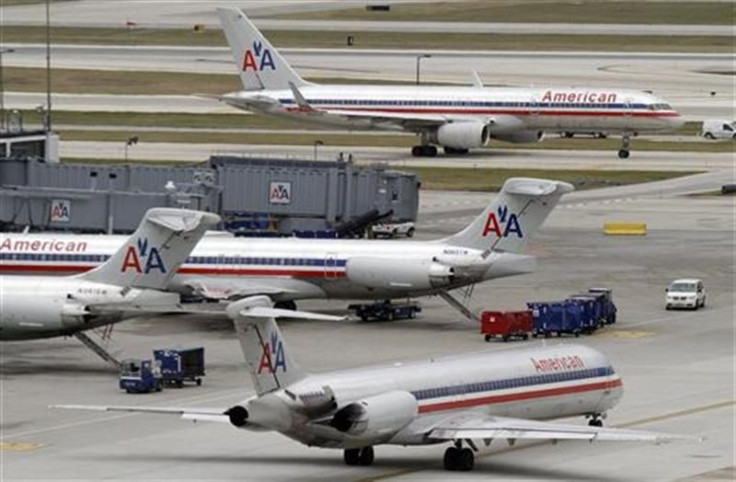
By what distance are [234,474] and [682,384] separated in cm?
2170

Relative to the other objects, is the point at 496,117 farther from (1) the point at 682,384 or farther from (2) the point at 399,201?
(1) the point at 682,384

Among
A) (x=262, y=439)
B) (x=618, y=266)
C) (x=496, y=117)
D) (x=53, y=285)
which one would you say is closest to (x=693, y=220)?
(x=618, y=266)

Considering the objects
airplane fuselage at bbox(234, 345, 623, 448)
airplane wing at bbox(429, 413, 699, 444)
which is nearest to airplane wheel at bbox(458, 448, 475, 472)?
airplane wing at bbox(429, 413, 699, 444)

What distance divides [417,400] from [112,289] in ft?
66.4

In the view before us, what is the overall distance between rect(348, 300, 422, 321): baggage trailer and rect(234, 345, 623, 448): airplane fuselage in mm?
26371

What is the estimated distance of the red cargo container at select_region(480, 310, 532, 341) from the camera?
88625 millimetres

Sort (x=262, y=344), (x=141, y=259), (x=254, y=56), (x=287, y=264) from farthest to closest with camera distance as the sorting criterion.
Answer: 1. (x=254, y=56)
2. (x=287, y=264)
3. (x=141, y=259)
4. (x=262, y=344)

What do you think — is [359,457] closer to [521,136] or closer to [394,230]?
[394,230]

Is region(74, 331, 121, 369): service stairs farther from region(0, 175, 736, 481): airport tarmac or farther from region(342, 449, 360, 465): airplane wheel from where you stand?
region(342, 449, 360, 465): airplane wheel

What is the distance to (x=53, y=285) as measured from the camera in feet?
260

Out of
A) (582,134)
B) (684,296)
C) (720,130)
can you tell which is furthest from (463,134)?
(684,296)

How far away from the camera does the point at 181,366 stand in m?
77.7

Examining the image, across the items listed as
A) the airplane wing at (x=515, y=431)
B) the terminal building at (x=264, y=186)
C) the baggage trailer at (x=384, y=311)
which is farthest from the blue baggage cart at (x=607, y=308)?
the airplane wing at (x=515, y=431)

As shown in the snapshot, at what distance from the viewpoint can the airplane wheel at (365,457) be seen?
6194 cm
